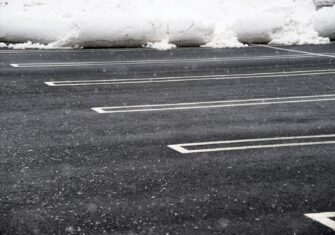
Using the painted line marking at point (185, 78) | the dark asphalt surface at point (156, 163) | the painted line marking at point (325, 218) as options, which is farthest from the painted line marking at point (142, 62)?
the painted line marking at point (325, 218)

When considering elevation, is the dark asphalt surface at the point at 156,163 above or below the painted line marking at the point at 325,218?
above

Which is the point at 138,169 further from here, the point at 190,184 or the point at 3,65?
the point at 3,65

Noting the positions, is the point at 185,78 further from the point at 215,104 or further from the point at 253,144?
the point at 253,144

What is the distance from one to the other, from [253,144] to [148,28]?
9296 mm

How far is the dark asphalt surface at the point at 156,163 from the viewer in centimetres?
459

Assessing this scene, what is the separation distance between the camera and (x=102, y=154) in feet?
20.9

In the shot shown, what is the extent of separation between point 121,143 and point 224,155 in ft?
4.18

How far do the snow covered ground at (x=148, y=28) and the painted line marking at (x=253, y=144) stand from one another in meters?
9.00

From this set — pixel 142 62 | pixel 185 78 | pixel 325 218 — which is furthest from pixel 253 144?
pixel 142 62

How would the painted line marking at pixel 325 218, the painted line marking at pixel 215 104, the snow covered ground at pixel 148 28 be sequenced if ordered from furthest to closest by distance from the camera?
the snow covered ground at pixel 148 28, the painted line marking at pixel 215 104, the painted line marking at pixel 325 218

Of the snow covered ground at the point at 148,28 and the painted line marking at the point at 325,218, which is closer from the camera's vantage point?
the painted line marking at the point at 325,218

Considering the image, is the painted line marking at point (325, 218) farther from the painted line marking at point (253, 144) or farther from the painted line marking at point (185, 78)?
the painted line marking at point (185, 78)

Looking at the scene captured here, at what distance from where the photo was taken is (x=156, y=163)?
6.06m

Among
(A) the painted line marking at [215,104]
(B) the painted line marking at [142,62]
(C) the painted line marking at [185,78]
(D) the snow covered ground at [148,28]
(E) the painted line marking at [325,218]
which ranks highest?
(D) the snow covered ground at [148,28]
